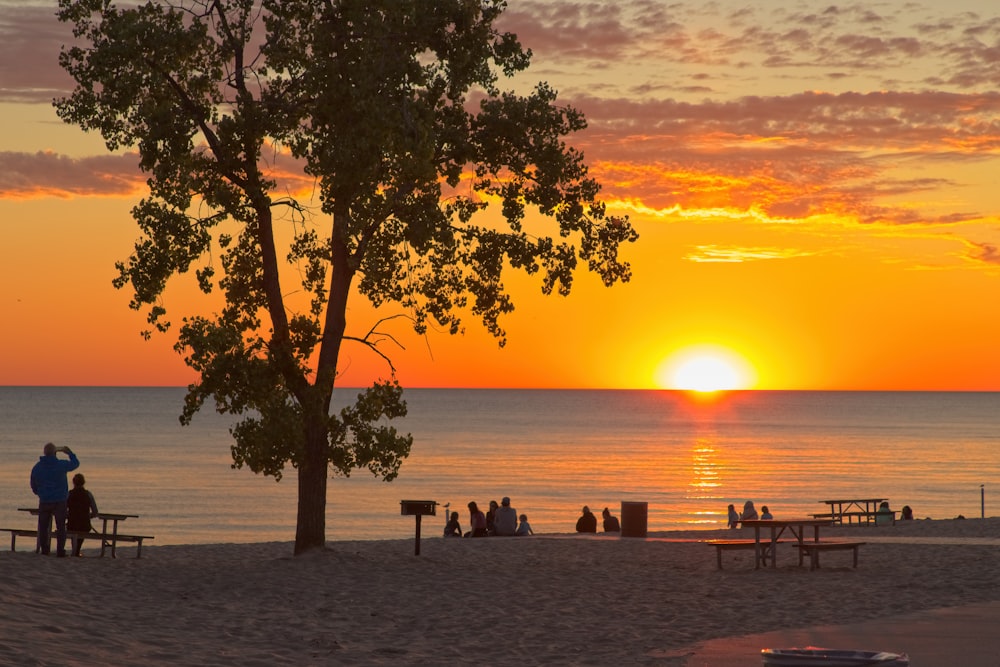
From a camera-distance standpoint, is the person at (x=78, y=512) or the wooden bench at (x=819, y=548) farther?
the person at (x=78, y=512)

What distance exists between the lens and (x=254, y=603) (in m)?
17.0

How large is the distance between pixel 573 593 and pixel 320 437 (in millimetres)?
6292

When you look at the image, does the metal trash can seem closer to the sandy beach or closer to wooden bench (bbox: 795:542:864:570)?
the sandy beach

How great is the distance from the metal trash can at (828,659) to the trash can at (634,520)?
2508 centimetres

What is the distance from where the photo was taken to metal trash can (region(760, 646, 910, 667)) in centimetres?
584

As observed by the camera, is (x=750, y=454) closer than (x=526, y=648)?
No

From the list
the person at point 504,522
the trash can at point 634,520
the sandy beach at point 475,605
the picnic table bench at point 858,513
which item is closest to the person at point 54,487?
the sandy beach at point 475,605

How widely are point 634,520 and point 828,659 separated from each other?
2538cm

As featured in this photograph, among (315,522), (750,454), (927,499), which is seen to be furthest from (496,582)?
(750,454)

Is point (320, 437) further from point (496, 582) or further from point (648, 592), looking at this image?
point (648, 592)

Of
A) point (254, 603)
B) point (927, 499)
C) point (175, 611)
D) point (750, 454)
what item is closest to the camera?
point (175, 611)

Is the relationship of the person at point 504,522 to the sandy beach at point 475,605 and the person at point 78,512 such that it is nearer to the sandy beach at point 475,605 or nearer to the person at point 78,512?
the sandy beach at point 475,605

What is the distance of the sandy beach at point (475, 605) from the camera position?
42.1ft

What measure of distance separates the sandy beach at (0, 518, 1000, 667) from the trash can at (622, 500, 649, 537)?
15.0ft
